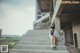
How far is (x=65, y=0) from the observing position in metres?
9.55

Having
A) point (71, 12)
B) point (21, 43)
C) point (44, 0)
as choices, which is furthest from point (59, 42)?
point (44, 0)

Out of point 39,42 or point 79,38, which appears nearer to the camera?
point 39,42

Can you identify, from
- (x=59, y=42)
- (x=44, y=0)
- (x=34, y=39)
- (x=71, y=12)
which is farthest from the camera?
(x=44, y=0)

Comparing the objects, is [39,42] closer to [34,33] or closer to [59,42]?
[59,42]

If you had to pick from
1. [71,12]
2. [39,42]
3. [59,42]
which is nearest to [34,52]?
[39,42]

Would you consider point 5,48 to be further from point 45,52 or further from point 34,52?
point 45,52

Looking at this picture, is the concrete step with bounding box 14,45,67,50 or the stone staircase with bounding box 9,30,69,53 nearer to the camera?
the stone staircase with bounding box 9,30,69,53

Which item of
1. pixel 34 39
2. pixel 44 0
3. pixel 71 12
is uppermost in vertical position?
pixel 44 0

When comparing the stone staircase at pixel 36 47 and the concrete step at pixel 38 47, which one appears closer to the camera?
the stone staircase at pixel 36 47

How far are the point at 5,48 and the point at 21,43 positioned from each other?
1.05 m

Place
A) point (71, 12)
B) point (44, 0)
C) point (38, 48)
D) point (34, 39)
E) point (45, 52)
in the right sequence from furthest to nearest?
point (44, 0) < point (71, 12) < point (34, 39) < point (38, 48) < point (45, 52)

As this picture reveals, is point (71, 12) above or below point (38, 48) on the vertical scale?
above

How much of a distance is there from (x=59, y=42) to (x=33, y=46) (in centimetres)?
170

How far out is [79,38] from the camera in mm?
15297
